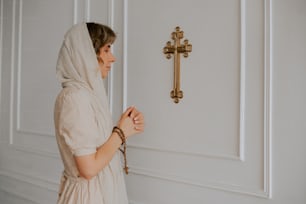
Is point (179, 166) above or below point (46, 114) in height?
below

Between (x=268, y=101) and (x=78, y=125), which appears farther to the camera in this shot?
(x=268, y=101)

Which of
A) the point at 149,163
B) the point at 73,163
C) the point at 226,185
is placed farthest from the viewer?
the point at 149,163

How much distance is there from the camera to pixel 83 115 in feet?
4.61

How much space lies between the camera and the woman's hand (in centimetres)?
157

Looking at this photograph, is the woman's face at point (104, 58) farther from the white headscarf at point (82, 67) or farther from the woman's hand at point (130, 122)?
the woman's hand at point (130, 122)

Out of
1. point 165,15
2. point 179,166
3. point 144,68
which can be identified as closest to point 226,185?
point 179,166

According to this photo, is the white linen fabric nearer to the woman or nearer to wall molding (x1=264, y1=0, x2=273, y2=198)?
the woman

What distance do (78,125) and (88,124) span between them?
42 mm

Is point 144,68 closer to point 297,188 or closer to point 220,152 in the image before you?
point 220,152

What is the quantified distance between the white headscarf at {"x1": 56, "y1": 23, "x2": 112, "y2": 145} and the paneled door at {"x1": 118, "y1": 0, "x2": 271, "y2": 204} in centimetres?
48

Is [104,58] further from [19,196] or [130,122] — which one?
[19,196]

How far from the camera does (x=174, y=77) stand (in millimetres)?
1878

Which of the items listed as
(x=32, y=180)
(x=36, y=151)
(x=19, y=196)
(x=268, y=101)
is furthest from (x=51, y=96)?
(x=268, y=101)

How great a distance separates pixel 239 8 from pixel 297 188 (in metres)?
0.81
